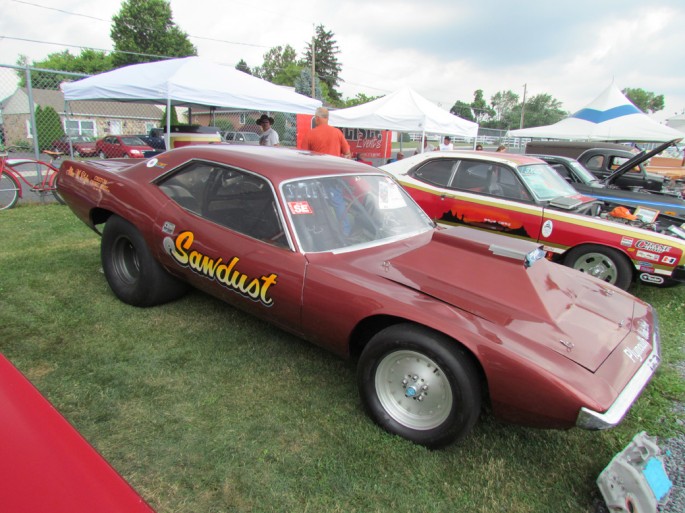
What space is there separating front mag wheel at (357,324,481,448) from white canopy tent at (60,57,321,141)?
571 cm

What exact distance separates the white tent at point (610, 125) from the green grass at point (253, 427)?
13.0m

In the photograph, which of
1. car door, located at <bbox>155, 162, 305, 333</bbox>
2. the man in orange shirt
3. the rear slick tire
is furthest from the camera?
the man in orange shirt

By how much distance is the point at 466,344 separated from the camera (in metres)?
2.02

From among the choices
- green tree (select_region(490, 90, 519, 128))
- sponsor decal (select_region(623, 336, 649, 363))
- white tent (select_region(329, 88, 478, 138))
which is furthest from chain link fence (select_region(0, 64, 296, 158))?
green tree (select_region(490, 90, 519, 128))

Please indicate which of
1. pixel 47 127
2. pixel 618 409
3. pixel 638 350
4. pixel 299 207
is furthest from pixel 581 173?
pixel 47 127

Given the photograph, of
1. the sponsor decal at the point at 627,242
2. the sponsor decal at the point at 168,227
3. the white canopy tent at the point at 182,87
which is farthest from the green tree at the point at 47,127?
the sponsor decal at the point at 627,242

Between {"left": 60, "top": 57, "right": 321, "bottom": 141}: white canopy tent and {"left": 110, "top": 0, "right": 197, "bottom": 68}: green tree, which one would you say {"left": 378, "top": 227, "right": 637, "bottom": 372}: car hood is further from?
{"left": 110, "top": 0, "right": 197, "bottom": 68}: green tree

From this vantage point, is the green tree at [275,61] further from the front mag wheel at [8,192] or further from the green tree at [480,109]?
the front mag wheel at [8,192]

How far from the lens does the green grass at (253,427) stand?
2.01 metres

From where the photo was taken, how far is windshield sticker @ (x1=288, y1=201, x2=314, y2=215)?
277 cm

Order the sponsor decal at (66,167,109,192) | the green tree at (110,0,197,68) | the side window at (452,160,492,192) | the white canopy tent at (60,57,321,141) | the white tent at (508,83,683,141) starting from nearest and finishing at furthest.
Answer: the sponsor decal at (66,167,109,192), the side window at (452,160,492,192), the white canopy tent at (60,57,321,141), the white tent at (508,83,683,141), the green tree at (110,0,197,68)

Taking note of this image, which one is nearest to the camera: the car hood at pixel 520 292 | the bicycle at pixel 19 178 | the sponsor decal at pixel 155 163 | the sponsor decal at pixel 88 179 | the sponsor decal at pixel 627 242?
the car hood at pixel 520 292

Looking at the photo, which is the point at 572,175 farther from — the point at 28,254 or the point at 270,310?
the point at 28,254

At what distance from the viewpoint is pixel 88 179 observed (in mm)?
3883
